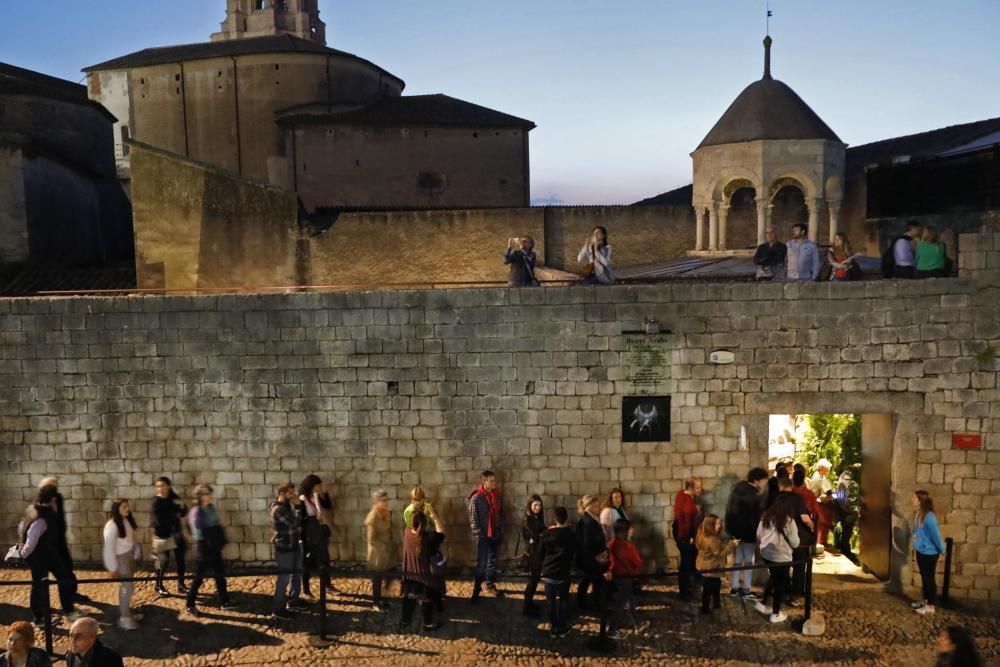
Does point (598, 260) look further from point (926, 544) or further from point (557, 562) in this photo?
point (926, 544)

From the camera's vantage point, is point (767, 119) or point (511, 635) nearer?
point (511, 635)

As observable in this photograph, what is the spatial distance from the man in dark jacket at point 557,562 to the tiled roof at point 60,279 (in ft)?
44.7

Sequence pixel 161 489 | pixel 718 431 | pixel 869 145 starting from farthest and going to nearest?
pixel 869 145 → pixel 718 431 → pixel 161 489

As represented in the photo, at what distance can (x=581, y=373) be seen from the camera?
8875 mm

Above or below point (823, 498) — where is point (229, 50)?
above

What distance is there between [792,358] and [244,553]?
6863 millimetres

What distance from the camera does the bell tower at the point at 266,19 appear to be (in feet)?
138

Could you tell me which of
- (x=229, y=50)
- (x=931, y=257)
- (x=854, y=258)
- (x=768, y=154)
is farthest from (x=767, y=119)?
(x=229, y=50)

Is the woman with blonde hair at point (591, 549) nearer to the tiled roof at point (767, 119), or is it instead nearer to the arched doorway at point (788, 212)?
the tiled roof at point (767, 119)

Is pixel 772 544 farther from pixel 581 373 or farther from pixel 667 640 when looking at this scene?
pixel 581 373

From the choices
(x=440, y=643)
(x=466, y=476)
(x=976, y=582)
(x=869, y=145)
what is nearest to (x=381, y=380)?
(x=466, y=476)

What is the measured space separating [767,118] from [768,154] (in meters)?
0.66

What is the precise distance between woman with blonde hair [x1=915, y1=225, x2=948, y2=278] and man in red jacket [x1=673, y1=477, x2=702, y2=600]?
11.6 ft

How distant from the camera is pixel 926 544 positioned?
796cm
